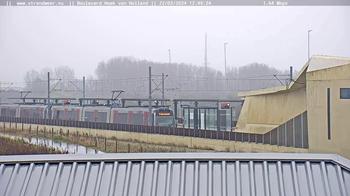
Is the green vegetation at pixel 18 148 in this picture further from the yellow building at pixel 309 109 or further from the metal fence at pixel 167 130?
the yellow building at pixel 309 109

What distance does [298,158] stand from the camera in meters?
1.40

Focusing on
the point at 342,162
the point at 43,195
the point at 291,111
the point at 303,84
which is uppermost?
the point at 303,84

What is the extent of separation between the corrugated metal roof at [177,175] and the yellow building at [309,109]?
1.94 feet

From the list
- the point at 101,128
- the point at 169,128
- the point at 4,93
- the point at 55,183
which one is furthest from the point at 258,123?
the point at 4,93

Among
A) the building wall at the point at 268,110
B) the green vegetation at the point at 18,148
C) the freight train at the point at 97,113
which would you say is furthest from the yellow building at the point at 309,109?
the green vegetation at the point at 18,148

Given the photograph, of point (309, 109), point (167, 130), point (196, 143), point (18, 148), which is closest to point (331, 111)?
point (309, 109)

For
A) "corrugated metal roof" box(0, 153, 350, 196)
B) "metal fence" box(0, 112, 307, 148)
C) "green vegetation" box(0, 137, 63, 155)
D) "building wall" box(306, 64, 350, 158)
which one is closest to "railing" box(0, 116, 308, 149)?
"metal fence" box(0, 112, 307, 148)

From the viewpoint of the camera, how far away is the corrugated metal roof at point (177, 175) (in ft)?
4.22

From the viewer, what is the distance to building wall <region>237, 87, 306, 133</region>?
2.06 metres

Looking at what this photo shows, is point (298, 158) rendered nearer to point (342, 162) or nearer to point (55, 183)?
point (342, 162)

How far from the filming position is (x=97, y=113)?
230 centimetres

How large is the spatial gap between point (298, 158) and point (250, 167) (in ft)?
0.68

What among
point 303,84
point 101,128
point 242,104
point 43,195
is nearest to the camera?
point 43,195

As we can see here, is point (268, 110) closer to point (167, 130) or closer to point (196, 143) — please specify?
point (196, 143)
